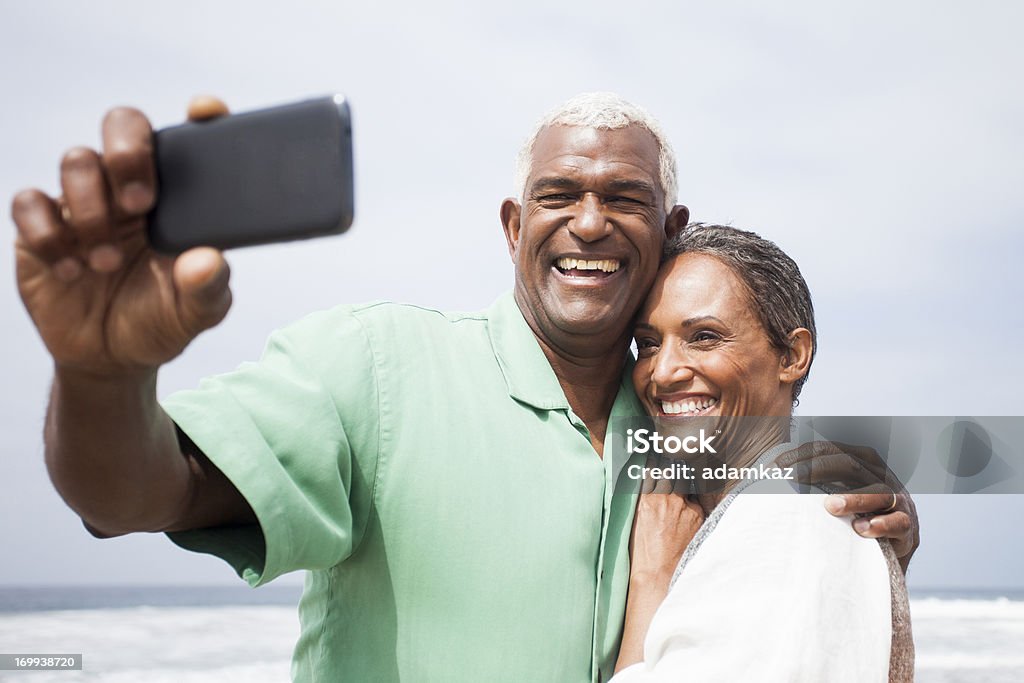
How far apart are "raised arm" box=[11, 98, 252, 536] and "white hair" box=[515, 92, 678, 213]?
5.47 ft

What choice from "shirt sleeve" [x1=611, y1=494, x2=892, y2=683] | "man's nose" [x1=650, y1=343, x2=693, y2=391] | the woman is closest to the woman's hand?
the woman

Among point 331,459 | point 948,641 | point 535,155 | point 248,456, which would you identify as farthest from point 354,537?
point 948,641

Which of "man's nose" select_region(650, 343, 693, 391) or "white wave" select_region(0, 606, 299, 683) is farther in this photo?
"white wave" select_region(0, 606, 299, 683)

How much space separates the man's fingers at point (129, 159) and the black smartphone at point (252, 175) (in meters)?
0.03

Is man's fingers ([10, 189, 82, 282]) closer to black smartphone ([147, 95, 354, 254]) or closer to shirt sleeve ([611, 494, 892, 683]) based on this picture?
black smartphone ([147, 95, 354, 254])

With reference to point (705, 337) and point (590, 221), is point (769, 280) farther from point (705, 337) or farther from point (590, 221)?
point (590, 221)

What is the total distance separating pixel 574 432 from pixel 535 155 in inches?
34.4

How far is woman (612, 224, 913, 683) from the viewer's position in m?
2.16

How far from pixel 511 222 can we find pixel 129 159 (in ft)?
6.65

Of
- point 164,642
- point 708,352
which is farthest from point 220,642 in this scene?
point 708,352

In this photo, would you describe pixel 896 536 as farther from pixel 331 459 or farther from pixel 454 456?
pixel 331 459

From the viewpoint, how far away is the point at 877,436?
280 cm

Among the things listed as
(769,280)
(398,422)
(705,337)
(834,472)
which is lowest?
(834,472)

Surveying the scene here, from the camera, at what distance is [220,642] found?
16.8 m
